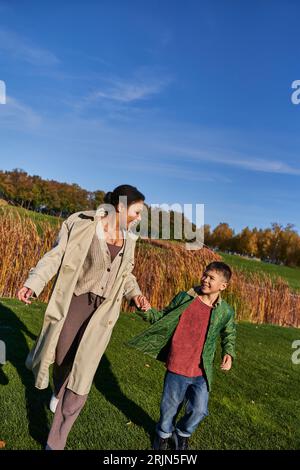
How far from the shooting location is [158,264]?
1120 cm

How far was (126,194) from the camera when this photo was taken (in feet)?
11.5

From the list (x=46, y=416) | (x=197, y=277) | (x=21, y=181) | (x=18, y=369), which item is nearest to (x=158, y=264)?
(x=197, y=277)

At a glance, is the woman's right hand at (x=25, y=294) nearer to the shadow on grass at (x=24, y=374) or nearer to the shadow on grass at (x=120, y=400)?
the shadow on grass at (x=24, y=374)

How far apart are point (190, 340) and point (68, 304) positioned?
1.03m

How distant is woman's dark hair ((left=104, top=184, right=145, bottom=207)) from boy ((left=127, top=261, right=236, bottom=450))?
2.68 feet

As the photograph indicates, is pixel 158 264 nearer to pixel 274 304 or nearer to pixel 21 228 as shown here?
pixel 21 228

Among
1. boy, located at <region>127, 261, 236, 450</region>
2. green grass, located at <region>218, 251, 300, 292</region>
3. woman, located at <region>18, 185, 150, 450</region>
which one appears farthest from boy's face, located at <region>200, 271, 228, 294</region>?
green grass, located at <region>218, 251, 300, 292</region>

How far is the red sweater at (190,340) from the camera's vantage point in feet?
11.9

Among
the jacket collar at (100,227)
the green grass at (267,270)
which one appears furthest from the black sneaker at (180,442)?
the green grass at (267,270)

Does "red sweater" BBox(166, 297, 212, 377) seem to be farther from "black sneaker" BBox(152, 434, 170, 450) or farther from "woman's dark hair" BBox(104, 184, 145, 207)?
"woman's dark hair" BBox(104, 184, 145, 207)

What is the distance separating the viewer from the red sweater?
11.9ft

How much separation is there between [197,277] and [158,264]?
1120 millimetres

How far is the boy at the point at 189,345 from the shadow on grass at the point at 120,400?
1.68ft

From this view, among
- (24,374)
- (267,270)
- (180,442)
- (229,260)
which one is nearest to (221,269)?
(180,442)
